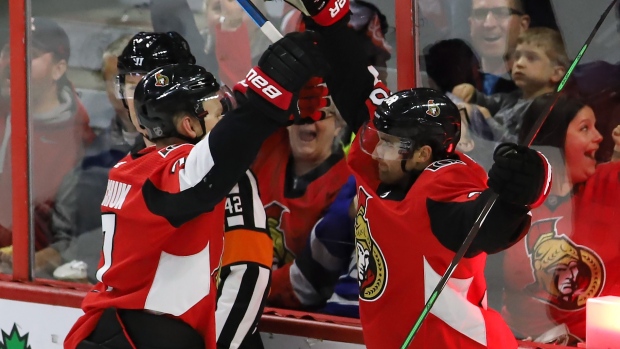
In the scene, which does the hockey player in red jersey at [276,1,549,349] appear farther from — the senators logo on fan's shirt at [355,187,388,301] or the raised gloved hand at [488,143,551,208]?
the raised gloved hand at [488,143,551,208]

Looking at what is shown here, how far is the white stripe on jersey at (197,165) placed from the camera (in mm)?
1968

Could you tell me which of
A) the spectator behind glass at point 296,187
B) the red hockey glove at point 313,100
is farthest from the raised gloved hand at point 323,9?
the spectator behind glass at point 296,187

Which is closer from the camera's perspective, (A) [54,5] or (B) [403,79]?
(B) [403,79]

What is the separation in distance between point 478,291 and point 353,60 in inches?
25.4

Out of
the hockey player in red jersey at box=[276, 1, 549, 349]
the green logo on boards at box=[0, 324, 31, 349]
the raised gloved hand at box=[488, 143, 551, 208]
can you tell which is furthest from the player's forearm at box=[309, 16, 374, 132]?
the green logo on boards at box=[0, 324, 31, 349]

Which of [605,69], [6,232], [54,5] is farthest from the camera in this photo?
[6,232]

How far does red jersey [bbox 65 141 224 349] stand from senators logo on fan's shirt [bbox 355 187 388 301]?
1.12 ft

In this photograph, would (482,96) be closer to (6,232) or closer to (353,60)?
(353,60)

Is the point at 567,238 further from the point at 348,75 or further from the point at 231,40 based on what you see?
the point at 231,40

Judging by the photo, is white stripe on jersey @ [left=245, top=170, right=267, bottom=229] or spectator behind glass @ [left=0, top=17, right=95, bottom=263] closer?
white stripe on jersey @ [left=245, top=170, right=267, bottom=229]

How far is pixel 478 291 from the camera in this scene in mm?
2326

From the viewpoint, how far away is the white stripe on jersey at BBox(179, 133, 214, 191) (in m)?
1.97

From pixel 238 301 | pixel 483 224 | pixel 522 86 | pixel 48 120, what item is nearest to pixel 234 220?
pixel 238 301

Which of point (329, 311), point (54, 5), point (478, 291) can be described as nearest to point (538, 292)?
point (478, 291)
